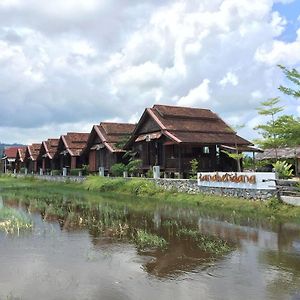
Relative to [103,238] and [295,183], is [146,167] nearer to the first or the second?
[295,183]

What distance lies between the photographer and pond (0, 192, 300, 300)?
26.0 ft

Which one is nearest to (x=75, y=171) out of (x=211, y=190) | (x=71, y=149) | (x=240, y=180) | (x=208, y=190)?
(x=71, y=149)

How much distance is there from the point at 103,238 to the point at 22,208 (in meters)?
9.54

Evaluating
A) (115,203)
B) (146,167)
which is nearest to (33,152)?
(146,167)

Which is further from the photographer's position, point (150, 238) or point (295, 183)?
point (295, 183)

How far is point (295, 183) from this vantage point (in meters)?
17.2

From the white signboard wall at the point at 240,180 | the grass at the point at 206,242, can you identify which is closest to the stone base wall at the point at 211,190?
the white signboard wall at the point at 240,180

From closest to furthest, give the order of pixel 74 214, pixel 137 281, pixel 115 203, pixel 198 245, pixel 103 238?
pixel 137 281, pixel 198 245, pixel 103 238, pixel 74 214, pixel 115 203

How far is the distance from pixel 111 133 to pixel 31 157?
77.2ft

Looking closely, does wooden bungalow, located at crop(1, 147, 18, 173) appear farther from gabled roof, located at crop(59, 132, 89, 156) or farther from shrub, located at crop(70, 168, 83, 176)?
shrub, located at crop(70, 168, 83, 176)

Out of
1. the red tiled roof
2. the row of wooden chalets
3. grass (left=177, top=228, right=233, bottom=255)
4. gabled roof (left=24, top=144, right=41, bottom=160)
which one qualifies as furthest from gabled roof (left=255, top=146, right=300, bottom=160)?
gabled roof (left=24, top=144, right=41, bottom=160)

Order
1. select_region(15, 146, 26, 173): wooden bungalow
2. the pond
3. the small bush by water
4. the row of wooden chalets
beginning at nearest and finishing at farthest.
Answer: the pond, the small bush by water, the row of wooden chalets, select_region(15, 146, 26, 173): wooden bungalow

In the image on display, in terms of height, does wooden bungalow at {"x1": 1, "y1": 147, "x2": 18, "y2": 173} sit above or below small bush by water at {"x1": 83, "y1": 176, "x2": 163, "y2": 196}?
above

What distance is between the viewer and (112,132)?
37312mm
